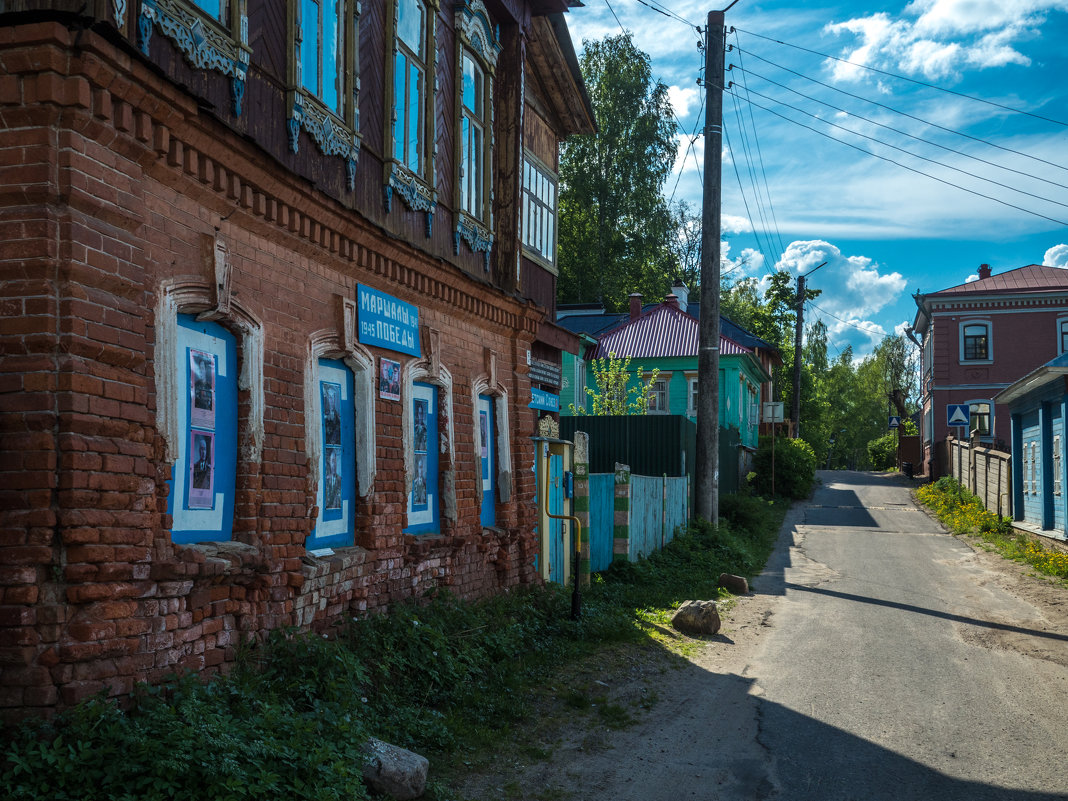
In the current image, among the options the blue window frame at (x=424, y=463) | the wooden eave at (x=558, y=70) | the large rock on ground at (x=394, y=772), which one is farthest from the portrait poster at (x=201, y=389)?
the wooden eave at (x=558, y=70)

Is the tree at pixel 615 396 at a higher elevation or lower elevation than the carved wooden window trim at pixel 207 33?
lower

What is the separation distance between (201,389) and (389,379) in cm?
248

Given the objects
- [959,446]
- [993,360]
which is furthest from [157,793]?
[993,360]

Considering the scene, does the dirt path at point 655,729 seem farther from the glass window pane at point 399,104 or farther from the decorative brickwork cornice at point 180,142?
the glass window pane at point 399,104

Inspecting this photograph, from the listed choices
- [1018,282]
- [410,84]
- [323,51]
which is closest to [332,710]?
[323,51]

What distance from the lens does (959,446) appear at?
29.7 m

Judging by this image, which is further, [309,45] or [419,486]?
[419,486]

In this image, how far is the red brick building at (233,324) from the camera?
13.5ft

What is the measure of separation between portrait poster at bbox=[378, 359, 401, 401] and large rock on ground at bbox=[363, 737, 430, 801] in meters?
3.25

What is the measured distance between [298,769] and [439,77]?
22.3 ft

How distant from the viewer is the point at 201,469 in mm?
5340

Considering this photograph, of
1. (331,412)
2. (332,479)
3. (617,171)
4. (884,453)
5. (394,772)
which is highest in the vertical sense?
(617,171)

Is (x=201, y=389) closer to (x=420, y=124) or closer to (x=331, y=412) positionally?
(x=331, y=412)

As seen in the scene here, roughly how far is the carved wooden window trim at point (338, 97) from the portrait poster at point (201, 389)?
178 centimetres
